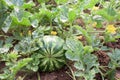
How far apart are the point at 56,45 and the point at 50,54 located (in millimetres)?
96

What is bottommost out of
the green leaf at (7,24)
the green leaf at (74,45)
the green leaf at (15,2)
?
the green leaf at (74,45)

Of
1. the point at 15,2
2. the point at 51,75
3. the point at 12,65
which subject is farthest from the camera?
the point at 15,2

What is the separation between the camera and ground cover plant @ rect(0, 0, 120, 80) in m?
2.30

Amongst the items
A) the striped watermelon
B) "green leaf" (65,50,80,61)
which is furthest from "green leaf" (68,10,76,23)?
"green leaf" (65,50,80,61)

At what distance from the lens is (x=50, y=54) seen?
2377 millimetres

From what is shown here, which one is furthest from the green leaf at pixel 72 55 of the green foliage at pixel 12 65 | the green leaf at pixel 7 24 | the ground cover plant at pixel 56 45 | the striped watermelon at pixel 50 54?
the green leaf at pixel 7 24

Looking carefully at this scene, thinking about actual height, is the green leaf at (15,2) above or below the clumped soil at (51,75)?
above

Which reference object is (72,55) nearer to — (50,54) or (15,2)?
(50,54)

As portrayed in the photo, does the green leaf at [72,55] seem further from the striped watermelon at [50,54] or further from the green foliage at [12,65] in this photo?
the green foliage at [12,65]

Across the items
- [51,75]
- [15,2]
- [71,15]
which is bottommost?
[51,75]

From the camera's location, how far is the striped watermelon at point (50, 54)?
2359mm

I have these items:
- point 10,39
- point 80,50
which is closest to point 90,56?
point 80,50

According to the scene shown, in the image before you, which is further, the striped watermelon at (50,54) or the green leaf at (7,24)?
the green leaf at (7,24)

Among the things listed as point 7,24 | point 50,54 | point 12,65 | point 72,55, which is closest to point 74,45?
point 72,55
